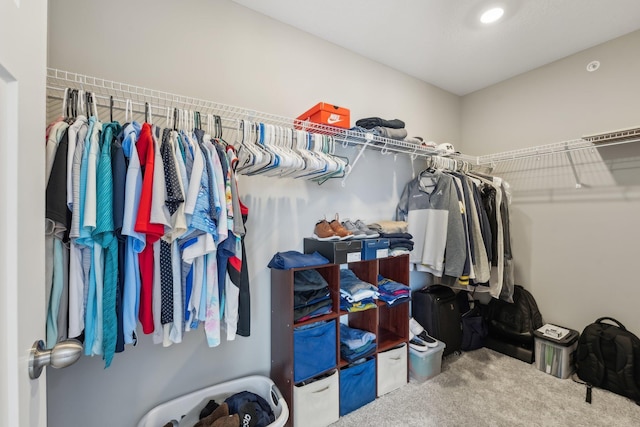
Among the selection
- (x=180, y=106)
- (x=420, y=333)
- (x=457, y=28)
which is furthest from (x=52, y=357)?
(x=457, y=28)

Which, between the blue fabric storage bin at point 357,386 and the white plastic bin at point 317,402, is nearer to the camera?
the white plastic bin at point 317,402

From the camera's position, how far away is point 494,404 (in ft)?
5.86

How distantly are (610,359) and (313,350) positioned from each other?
2.12 metres

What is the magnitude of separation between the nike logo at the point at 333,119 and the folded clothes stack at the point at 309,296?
0.96 meters

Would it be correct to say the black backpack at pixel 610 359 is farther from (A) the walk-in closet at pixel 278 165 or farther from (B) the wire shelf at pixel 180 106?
(B) the wire shelf at pixel 180 106

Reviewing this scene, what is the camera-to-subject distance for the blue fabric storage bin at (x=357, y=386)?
1.72 meters

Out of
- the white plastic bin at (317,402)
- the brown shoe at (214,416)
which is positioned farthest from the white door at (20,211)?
the white plastic bin at (317,402)

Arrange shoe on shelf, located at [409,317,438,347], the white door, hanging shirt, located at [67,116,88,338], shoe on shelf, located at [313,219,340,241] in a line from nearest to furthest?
1. the white door
2. hanging shirt, located at [67,116,88,338]
3. shoe on shelf, located at [313,219,340,241]
4. shoe on shelf, located at [409,317,438,347]

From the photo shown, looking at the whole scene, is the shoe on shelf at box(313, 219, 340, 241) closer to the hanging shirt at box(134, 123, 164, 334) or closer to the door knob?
the hanging shirt at box(134, 123, 164, 334)

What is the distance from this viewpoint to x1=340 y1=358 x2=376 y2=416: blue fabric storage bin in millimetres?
1716

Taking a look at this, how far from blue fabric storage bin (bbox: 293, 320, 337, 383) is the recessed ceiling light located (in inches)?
88.9

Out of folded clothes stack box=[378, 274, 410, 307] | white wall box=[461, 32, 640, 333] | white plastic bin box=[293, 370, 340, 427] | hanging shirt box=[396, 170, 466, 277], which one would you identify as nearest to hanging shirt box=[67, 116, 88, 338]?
white plastic bin box=[293, 370, 340, 427]

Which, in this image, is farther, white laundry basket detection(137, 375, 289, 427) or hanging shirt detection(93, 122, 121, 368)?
white laundry basket detection(137, 375, 289, 427)

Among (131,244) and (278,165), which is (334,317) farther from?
(131,244)
